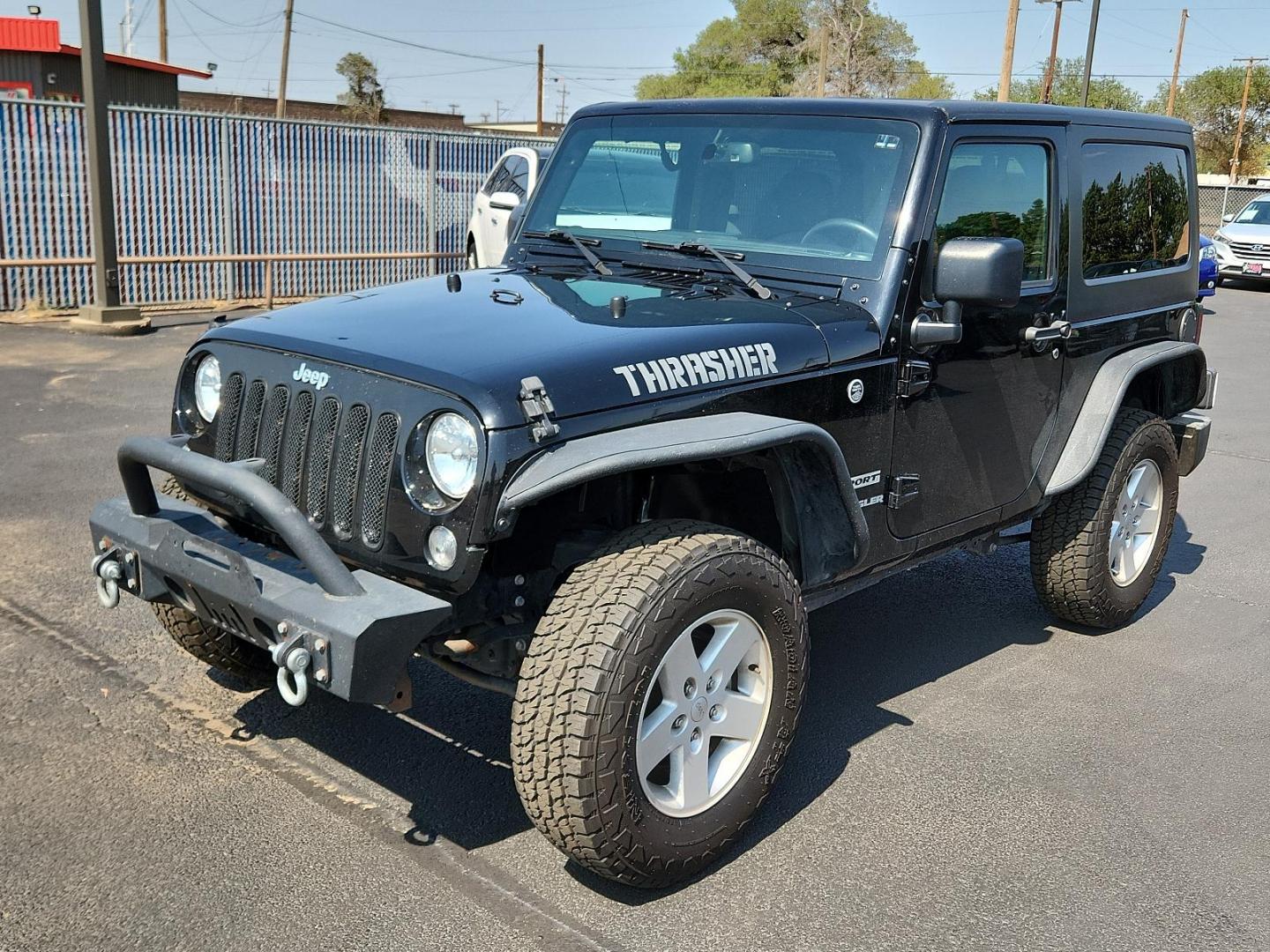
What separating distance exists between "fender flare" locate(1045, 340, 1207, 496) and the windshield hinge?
2416 millimetres

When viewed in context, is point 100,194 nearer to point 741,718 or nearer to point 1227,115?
point 741,718

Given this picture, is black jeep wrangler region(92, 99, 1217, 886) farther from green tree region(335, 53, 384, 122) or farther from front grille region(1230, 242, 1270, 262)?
green tree region(335, 53, 384, 122)

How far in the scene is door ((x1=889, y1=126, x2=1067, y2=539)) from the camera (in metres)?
3.97

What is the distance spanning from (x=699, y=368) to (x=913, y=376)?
89cm

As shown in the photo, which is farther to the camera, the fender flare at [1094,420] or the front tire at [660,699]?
the fender flare at [1094,420]

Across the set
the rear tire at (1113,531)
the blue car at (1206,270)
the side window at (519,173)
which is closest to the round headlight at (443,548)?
the rear tire at (1113,531)

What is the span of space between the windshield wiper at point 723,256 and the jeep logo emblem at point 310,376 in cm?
139

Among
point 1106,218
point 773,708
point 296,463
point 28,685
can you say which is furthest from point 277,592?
point 1106,218

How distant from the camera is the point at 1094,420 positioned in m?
4.73

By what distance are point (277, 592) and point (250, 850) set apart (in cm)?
84

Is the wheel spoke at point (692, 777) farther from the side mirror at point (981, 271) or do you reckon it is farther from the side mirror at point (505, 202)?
the side mirror at point (505, 202)

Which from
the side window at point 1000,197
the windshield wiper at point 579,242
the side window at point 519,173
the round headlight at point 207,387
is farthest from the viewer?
the side window at point 519,173

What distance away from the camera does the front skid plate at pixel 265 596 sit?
2.77m

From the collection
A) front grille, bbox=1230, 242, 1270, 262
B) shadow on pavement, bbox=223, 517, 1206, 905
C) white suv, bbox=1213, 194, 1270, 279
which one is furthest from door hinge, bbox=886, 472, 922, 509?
front grille, bbox=1230, 242, 1270, 262
